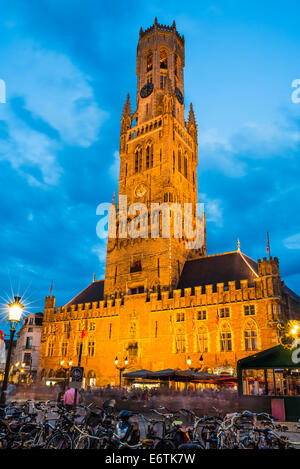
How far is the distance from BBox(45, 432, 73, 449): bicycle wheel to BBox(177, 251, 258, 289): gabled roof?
2670 cm

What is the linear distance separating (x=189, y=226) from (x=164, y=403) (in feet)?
89.1

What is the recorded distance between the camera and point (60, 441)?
8.41 m

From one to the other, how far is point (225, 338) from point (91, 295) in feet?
70.2

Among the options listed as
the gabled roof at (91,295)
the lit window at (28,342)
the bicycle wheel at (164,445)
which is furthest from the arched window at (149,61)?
the bicycle wheel at (164,445)

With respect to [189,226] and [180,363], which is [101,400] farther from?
[189,226]

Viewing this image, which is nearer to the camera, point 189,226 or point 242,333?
point 242,333

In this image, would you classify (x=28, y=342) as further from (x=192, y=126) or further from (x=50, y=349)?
(x=192, y=126)

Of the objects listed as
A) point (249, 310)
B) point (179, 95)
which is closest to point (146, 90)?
point (179, 95)

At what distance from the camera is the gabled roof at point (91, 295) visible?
45.9 metres

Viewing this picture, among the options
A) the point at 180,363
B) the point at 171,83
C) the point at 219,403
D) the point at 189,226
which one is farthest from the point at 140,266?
the point at 171,83

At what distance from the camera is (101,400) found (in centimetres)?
2159

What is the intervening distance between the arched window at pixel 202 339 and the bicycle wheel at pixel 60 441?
25.2 m

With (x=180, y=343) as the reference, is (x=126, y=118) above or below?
above

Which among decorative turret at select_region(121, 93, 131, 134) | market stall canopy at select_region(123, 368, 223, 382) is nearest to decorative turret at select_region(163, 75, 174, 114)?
decorative turret at select_region(121, 93, 131, 134)
